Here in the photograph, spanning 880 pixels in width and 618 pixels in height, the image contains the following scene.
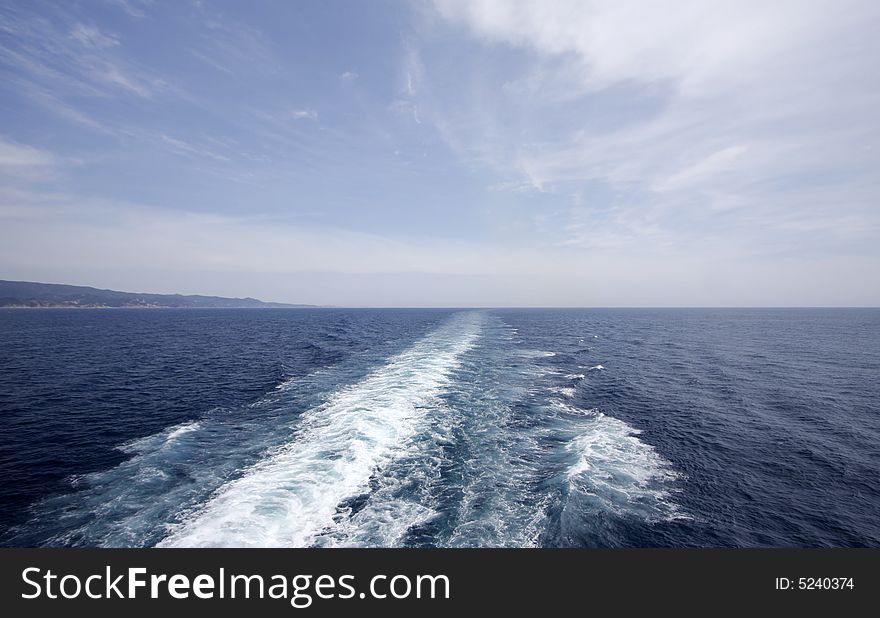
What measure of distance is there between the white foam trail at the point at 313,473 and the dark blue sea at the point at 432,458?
124mm

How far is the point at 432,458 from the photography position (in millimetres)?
23625

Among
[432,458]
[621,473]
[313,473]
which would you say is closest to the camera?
[313,473]

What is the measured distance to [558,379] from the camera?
1854 inches

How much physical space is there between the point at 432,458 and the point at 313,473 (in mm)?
7409

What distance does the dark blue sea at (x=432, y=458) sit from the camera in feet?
55.2

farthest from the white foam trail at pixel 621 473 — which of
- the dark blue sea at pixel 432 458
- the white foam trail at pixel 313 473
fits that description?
the white foam trail at pixel 313 473

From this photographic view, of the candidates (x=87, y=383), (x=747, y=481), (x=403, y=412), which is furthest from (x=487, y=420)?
(x=87, y=383)

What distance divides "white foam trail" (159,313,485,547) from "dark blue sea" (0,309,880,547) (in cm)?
12

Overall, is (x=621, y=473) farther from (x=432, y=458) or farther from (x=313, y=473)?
(x=313, y=473)

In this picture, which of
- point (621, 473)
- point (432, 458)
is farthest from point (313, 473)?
point (621, 473)

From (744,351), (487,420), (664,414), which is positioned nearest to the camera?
(487,420)

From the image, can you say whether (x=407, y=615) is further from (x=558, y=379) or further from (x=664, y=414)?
(x=558, y=379)

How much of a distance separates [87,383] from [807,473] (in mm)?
66546

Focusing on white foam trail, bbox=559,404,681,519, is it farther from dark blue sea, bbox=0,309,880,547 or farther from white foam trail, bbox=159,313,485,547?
white foam trail, bbox=159,313,485,547
